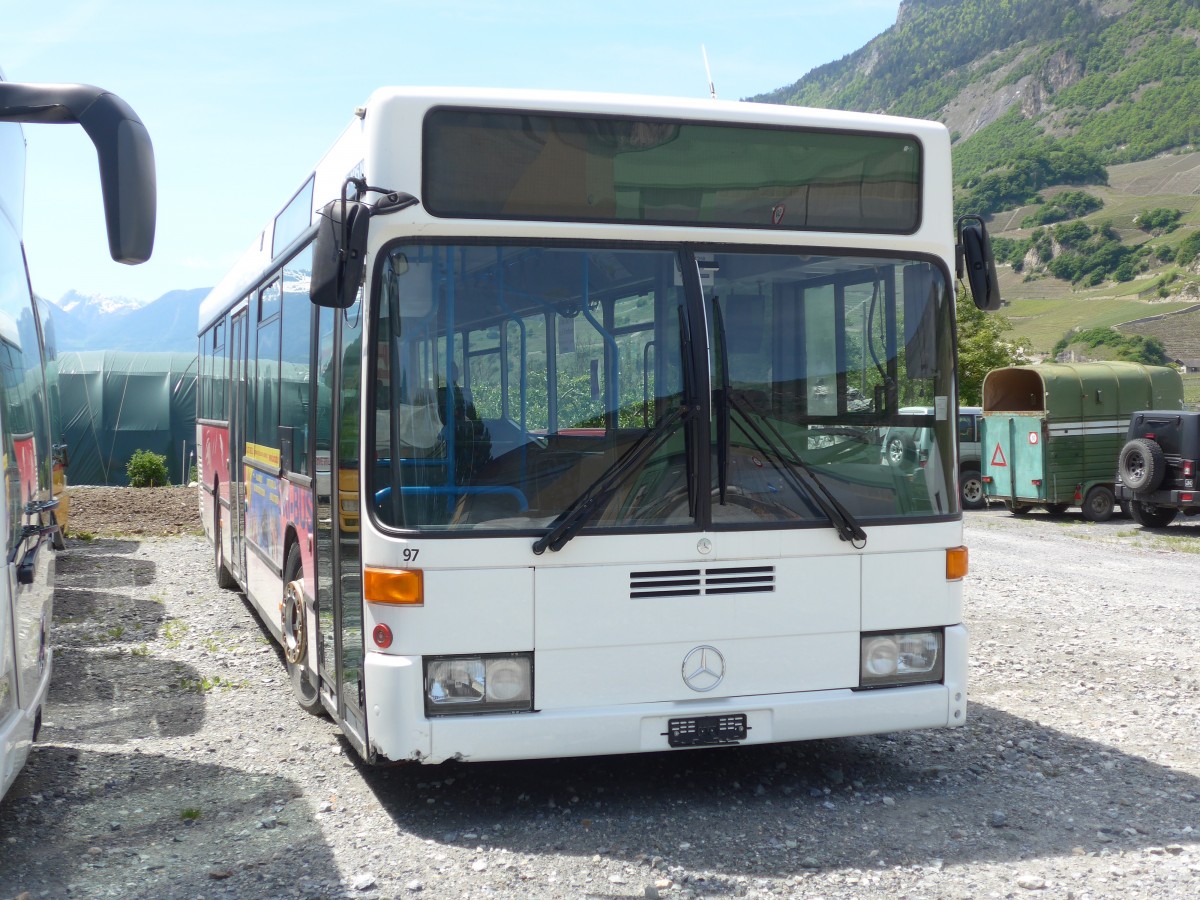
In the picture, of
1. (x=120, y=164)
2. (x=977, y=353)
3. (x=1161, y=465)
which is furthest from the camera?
(x=977, y=353)

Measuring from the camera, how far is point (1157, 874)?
4551 mm

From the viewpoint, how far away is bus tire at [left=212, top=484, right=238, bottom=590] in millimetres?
11560

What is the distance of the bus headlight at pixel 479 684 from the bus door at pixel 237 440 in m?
4.75

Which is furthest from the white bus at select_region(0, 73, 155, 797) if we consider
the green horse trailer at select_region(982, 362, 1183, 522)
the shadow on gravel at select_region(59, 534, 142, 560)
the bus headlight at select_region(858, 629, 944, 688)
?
the green horse trailer at select_region(982, 362, 1183, 522)

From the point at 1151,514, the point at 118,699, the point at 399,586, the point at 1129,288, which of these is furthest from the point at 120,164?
the point at 1129,288

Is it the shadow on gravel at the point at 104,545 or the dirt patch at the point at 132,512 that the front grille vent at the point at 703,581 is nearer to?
the shadow on gravel at the point at 104,545

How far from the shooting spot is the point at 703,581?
5.11m

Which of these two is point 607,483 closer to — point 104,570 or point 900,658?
point 900,658

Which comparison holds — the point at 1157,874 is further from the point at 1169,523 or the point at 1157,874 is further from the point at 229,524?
the point at 1169,523

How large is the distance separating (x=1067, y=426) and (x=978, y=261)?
16.6 metres

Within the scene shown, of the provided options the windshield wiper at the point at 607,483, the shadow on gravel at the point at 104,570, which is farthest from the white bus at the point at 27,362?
the shadow on gravel at the point at 104,570

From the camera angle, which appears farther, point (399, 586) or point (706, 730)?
point (706, 730)

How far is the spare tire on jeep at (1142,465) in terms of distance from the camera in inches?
729

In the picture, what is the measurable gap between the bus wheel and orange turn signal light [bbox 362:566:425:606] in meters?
1.77
